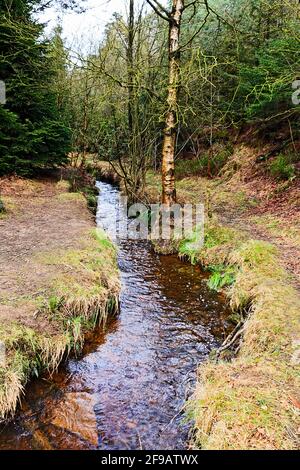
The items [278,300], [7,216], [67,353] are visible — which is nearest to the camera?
[67,353]

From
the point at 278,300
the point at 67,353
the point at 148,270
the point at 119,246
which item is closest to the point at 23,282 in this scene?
the point at 67,353

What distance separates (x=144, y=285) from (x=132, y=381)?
2.73 metres

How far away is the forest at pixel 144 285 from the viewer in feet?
10.6

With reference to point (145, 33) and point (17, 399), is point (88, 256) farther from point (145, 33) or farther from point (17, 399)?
point (145, 33)

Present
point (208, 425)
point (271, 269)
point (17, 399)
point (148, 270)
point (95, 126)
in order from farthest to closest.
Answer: point (95, 126) < point (148, 270) < point (271, 269) < point (17, 399) < point (208, 425)

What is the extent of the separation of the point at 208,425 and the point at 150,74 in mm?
9988

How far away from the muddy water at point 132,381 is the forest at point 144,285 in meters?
0.02

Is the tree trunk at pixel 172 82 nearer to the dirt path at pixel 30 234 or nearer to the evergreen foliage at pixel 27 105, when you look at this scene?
the dirt path at pixel 30 234

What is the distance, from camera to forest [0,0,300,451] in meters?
3.22

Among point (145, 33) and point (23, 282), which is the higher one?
point (145, 33)

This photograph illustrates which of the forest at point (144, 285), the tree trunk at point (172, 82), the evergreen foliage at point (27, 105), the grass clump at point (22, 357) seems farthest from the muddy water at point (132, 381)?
the evergreen foliage at point (27, 105)

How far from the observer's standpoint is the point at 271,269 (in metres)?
5.79

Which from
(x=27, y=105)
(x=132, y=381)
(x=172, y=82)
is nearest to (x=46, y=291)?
(x=132, y=381)

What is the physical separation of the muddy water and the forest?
0.02 m
